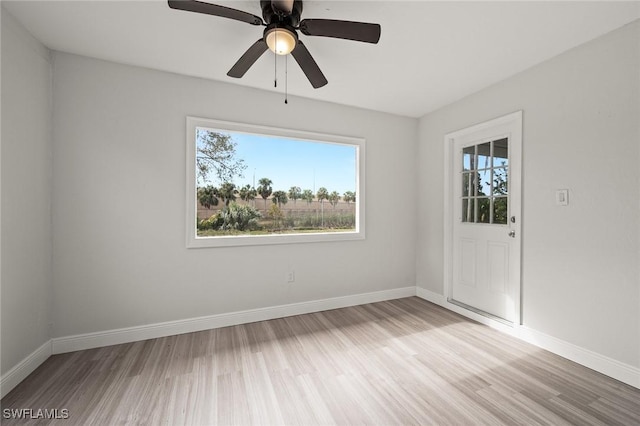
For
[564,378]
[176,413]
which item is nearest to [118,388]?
[176,413]

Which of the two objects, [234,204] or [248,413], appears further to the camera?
[234,204]

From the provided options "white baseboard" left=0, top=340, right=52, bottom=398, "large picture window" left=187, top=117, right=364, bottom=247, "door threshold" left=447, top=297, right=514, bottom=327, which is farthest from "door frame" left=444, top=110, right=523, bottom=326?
"white baseboard" left=0, top=340, right=52, bottom=398

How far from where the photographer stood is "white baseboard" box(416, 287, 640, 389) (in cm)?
190

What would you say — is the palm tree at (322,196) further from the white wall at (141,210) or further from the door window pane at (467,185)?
the door window pane at (467,185)

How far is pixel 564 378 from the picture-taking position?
1.96m

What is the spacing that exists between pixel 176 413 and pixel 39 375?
1.26 metres

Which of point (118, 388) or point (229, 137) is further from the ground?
point (229, 137)

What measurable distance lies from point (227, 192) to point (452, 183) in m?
2.70

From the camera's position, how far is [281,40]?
1.67 metres

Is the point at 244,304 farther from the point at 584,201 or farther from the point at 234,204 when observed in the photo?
the point at 584,201

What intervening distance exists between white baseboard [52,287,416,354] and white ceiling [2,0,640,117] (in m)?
2.42

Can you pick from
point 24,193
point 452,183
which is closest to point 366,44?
point 452,183

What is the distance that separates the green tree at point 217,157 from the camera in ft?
9.29

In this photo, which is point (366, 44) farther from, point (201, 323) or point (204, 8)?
point (201, 323)
